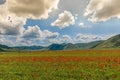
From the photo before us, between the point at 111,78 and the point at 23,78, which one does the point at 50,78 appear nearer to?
the point at 23,78

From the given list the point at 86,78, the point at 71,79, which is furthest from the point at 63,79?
the point at 86,78

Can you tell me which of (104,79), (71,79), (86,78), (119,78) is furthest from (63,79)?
(119,78)

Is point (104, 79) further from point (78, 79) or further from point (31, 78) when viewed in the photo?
point (31, 78)

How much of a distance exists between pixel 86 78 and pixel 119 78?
3.75 meters

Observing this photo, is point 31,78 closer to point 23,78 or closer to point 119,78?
point 23,78

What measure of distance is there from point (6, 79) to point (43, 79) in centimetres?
432

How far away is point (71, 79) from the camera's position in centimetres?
2372

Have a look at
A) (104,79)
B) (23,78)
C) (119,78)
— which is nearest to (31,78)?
(23,78)

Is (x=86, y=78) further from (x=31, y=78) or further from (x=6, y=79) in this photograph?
(x=6, y=79)

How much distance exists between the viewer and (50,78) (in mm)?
24516

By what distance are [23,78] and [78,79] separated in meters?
6.49

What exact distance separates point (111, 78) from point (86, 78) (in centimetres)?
291

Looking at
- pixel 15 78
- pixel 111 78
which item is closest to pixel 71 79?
pixel 111 78

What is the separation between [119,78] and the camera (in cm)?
2388
